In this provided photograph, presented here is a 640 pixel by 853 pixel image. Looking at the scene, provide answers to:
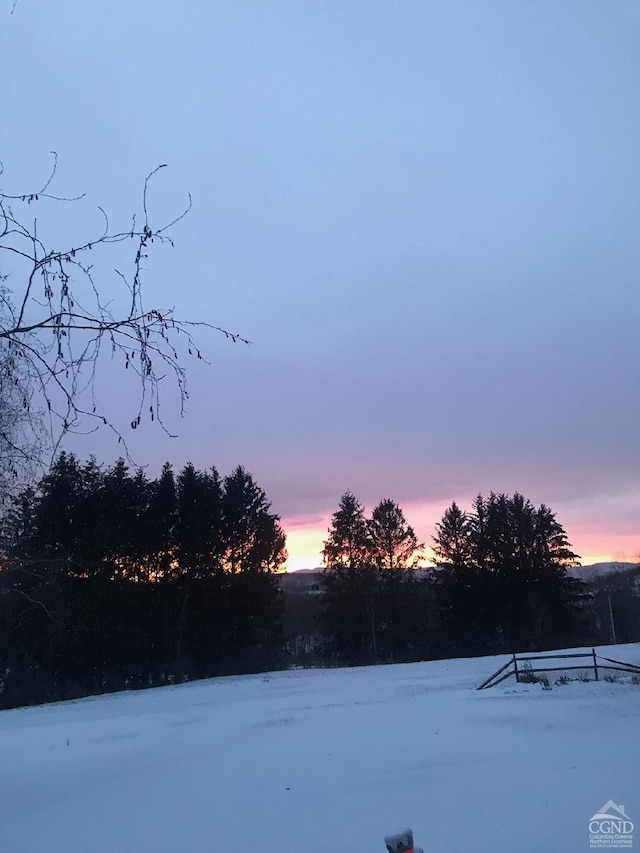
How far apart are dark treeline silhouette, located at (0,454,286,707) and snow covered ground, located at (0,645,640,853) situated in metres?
15.0

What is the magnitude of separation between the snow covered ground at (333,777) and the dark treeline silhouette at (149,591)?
49.3 ft

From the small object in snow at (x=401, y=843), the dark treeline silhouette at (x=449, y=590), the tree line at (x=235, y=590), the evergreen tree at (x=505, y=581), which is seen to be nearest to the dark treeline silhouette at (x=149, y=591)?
the tree line at (x=235, y=590)

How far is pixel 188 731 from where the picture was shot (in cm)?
1548

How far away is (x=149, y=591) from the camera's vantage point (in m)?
38.3

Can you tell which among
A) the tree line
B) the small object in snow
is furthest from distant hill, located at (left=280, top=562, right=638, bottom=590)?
the small object in snow

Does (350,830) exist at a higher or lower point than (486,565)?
lower

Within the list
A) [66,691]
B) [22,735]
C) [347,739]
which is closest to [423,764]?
[347,739]

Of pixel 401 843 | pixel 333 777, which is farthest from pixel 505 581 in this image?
pixel 401 843

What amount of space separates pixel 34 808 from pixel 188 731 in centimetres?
713

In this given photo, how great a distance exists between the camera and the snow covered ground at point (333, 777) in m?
7.06

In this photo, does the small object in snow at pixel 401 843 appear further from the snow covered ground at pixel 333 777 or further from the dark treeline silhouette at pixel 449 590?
the dark treeline silhouette at pixel 449 590

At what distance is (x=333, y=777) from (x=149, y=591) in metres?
30.5

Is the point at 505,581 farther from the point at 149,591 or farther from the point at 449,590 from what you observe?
the point at 149,591

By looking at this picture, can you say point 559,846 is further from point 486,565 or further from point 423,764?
point 486,565
